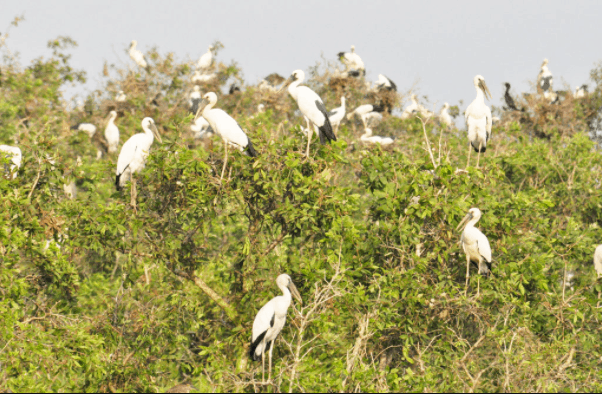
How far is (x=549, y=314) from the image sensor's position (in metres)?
5.77

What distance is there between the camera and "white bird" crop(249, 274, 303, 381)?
5.36 m

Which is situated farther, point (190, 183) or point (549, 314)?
point (549, 314)

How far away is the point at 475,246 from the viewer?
5.72 m

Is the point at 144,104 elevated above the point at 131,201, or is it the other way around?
the point at 144,104

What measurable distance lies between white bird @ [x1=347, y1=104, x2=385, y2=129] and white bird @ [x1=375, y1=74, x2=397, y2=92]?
0.62 m

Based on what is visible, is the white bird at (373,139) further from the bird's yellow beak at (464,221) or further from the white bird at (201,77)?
the bird's yellow beak at (464,221)

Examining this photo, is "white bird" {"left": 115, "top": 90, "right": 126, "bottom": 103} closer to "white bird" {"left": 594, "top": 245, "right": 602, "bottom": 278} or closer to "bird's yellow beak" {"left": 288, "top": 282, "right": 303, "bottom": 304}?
"bird's yellow beak" {"left": 288, "top": 282, "right": 303, "bottom": 304}

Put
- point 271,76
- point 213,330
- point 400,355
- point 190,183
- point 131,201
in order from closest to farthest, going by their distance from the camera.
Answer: point 190,183, point 131,201, point 400,355, point 213,330, point 271,76

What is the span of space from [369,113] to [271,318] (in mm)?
9243

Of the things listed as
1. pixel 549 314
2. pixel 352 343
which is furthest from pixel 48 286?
pixel 549 314

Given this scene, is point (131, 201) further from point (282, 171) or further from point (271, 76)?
point (271, 76)

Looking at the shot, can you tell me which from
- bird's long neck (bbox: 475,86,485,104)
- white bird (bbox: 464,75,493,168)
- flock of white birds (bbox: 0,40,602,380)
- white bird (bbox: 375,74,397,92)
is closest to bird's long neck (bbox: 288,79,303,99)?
flock of white birds (bbox: 0,40,602,380)

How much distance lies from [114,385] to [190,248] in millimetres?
1555

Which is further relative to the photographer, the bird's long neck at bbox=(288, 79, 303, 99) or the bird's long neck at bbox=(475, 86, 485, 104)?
the bird's long neck at bbox=(475, 86, 485, 104)
